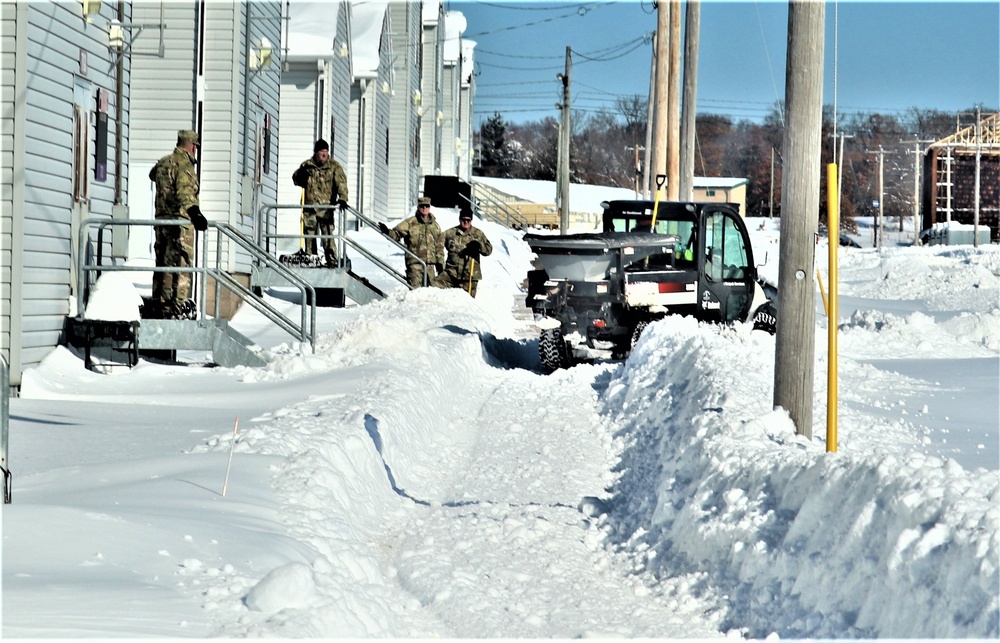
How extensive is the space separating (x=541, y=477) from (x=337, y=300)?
12.9 m

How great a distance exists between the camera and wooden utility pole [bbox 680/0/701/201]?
2870 centimetres

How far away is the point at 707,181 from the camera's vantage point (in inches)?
4414

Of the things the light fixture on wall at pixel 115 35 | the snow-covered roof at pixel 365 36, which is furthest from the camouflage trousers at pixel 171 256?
the snow-covered roof at pixel 365 36

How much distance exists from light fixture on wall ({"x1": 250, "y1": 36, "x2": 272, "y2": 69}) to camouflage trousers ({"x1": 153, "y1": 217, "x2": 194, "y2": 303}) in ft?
22.1

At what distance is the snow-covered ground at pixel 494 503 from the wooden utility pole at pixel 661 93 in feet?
53.2

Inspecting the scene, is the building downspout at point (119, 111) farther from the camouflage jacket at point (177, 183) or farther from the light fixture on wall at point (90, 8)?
the light fixture on wall at point (90, 8)

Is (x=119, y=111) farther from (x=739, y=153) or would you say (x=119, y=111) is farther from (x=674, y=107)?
(x=739, y=153)

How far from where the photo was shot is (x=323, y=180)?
2012 centimetres


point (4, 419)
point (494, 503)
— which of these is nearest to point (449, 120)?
point (494, 503)

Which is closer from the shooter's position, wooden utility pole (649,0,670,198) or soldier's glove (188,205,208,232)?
soldier's glove (188,205,208,232)

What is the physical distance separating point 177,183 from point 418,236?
798cm

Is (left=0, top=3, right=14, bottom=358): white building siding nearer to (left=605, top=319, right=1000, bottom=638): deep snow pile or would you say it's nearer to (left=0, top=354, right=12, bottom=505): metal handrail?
(left=0, top=354, right=12, bottom=505): metal handrail

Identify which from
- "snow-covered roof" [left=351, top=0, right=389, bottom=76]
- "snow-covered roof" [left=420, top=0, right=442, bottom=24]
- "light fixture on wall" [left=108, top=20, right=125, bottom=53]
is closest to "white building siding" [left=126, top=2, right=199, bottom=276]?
"light fixture on wall" [left=108, top=20, right=125, bottom=53]

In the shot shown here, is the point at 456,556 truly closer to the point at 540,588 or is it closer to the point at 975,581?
the point at 540,588
